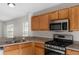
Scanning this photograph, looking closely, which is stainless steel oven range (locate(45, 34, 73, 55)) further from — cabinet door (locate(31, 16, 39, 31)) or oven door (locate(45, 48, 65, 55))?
cabinet door (locate(31, 16, 39, 31))

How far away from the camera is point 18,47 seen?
2.79 metres

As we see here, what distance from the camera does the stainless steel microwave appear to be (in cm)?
240

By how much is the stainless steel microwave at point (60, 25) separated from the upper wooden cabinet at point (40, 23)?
10.0 inches

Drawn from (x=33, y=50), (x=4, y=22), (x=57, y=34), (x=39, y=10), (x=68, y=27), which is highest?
(x=39, y=10)

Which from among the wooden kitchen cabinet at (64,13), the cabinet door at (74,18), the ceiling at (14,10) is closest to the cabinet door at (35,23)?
the ceiling at (14,10)

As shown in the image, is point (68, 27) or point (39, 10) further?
point (39, 10)

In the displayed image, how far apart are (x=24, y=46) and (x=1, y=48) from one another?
69 centimetres

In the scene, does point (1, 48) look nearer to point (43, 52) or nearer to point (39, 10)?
point (43, 52)

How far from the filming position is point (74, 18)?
7.55 feet

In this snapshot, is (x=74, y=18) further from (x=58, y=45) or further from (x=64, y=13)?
(x=58, y=45)

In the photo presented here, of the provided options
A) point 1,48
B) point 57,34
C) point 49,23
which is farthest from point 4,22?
point 57,34

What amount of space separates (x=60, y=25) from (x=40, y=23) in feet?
2.98

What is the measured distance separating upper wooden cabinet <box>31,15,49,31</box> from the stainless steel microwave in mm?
253

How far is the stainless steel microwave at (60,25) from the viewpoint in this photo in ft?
7.88
